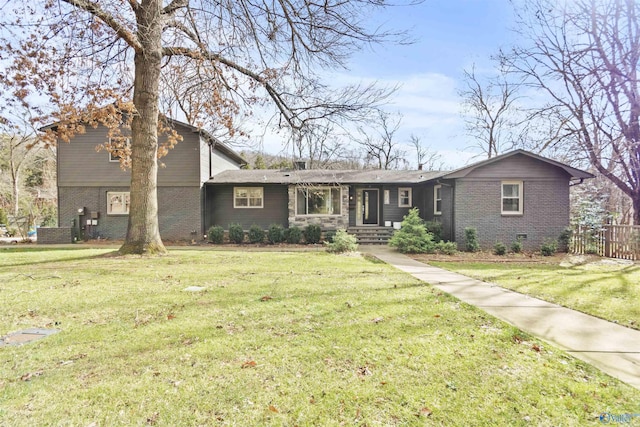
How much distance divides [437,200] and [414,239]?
402 cm

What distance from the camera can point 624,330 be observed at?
4156 mm

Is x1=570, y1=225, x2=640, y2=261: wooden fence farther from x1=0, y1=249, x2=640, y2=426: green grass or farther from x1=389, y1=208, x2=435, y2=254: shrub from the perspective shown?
x1=0, y1=249, x2=640, y2=426: green grass

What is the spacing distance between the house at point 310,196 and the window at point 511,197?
0.13 feet

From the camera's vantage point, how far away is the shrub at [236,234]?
1577 centimetres

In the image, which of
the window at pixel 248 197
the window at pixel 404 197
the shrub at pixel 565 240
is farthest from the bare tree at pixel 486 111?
the window at pixel 248 197

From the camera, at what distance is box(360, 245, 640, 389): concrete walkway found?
10.6 ft

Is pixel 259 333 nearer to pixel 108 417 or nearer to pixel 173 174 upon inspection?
pixel 108 417

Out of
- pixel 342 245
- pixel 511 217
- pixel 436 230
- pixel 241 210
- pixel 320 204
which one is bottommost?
pixel 342 245

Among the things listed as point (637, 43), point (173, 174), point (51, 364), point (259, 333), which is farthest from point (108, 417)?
point (173, 174)

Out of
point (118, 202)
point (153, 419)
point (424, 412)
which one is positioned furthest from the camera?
point (118, 202)

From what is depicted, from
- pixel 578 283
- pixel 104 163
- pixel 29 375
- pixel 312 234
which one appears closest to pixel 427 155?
pixel 312 234

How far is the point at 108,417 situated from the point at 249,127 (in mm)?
11424

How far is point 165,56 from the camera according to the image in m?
11.5

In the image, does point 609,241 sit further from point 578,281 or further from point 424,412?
point 424,412
